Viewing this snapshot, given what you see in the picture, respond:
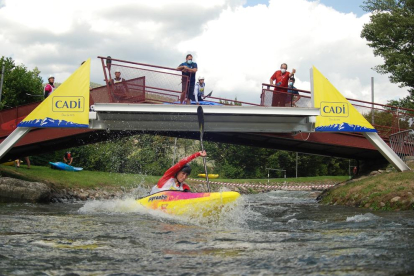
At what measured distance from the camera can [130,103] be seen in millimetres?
15258

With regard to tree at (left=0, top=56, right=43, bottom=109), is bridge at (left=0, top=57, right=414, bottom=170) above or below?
below

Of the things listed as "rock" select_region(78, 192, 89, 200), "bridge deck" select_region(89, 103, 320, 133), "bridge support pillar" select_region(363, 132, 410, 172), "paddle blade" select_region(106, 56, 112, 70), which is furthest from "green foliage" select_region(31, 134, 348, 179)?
"bridge support pillar" select_region(363, 132, 410, 172)

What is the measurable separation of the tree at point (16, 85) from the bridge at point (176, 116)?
18.4m

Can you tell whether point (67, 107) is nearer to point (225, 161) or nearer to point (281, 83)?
point (281, 83)

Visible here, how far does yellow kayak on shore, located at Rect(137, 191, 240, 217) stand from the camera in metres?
10.1

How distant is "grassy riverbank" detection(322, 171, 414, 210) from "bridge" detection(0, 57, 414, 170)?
7.14 ft

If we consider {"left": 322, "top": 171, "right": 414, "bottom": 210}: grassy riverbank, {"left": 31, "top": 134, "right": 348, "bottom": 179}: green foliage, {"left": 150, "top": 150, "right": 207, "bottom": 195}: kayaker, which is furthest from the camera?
{"left": 31, "top": 134, "right": 348, "bottom": 179}: green foliage

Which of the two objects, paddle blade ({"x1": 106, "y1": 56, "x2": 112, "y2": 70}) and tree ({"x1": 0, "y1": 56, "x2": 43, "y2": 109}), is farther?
tree ({"x1": 0, "y1": 56, "x2": 43, "y2": 109})

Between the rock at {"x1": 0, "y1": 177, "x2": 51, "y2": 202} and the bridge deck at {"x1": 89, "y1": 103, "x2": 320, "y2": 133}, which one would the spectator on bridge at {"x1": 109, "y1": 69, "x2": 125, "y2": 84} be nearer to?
the bridge deck at {"x1": 89, "y1": 103, "x2": 320, "y2": 133}

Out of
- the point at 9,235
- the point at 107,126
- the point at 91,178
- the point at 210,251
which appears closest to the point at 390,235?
the point at 210,251

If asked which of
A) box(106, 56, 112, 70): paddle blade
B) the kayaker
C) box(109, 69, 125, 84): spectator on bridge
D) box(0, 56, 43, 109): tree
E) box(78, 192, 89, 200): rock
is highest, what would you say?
box(0, 56, 43, 109): tree

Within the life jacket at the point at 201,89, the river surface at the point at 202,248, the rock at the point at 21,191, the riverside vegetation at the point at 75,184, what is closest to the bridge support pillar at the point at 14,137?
the rock at the point at 21,191

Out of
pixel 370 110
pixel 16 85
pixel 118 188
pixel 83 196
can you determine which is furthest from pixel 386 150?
pixel 16 85

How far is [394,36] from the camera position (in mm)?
28594
